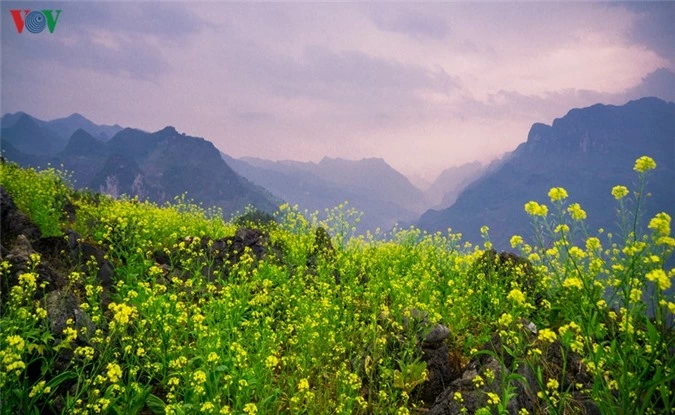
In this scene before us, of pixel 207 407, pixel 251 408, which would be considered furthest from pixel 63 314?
pixel 251 408

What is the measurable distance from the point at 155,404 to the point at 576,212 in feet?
18.9

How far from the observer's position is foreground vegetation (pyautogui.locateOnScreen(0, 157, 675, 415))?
4.04 meters

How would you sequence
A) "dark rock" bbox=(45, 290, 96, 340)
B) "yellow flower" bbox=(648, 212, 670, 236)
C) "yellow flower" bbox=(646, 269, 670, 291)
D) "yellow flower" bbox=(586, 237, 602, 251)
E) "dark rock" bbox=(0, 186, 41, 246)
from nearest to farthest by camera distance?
"yellow flower" bbox=(646, 269, 670, 291) < "yellow flower" bbox=(648, 212, 670, 236) < "yellow flower" bbox=(586, 237, 602, 251) < "dark rock" bbox=(45, 290, 96, 340) < "dark rock" bbox=(0, 186, 41, 246)

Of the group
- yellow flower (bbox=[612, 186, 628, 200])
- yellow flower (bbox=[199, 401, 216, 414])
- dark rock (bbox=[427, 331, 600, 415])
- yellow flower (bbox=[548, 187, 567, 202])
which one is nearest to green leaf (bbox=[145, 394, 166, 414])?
yellow flower (bbox=[199, 401, 216, 414])

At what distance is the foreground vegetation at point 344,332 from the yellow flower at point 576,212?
4cm

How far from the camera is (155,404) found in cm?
517

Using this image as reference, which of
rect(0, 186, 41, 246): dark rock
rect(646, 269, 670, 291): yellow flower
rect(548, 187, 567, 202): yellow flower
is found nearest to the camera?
rect(646, 269, 670, 291): yellow flower

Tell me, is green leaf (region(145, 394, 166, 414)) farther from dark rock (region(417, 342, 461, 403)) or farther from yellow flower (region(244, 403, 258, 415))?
dark rock (region(417, 342, 461, 403))

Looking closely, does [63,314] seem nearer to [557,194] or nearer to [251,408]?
[251,408]

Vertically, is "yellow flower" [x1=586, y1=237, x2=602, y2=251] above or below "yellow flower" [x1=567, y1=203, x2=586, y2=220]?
below

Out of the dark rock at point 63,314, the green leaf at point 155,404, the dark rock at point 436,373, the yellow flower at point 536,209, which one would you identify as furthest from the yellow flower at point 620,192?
the dark rock at point 63,314

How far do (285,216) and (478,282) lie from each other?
23.5 ft

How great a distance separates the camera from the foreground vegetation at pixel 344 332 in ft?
13.3

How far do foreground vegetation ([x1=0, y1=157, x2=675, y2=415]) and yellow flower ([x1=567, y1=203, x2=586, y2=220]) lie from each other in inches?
1.4
